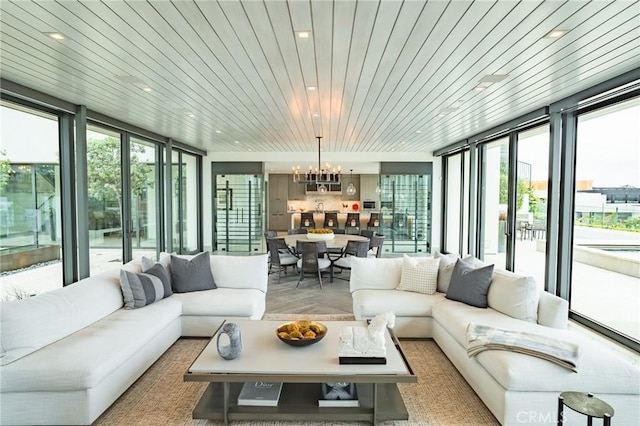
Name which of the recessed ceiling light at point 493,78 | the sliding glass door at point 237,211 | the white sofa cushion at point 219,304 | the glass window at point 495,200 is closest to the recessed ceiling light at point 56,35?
the white sofa cushion at point 219,304

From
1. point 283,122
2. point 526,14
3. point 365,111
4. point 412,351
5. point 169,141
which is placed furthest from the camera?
point 169,141

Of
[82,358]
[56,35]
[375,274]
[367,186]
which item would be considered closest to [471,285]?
[375,274]

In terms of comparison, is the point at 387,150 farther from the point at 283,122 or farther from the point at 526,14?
the point at 526,14

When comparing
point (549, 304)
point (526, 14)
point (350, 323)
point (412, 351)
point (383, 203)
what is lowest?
point (412, 351)

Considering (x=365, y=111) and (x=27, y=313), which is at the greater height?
(x=365, y=111)

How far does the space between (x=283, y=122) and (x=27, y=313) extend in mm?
4418

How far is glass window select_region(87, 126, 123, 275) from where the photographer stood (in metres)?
5.55

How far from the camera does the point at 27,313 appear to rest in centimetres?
268

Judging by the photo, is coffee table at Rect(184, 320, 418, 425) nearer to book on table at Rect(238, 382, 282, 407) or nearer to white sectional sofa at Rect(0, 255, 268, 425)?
book on table at Rect(238, 382, 282, 407)

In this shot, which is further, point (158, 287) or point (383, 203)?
point (383, 203)

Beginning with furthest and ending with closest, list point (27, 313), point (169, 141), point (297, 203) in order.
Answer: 1. point (297, 203)
2. point (169, 141)
3. point (27, 313)

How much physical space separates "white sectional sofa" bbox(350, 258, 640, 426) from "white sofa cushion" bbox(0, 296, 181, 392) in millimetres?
2320

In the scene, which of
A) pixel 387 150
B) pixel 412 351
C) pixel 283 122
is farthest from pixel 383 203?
pixel 412 351

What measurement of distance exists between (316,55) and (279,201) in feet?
43.7
